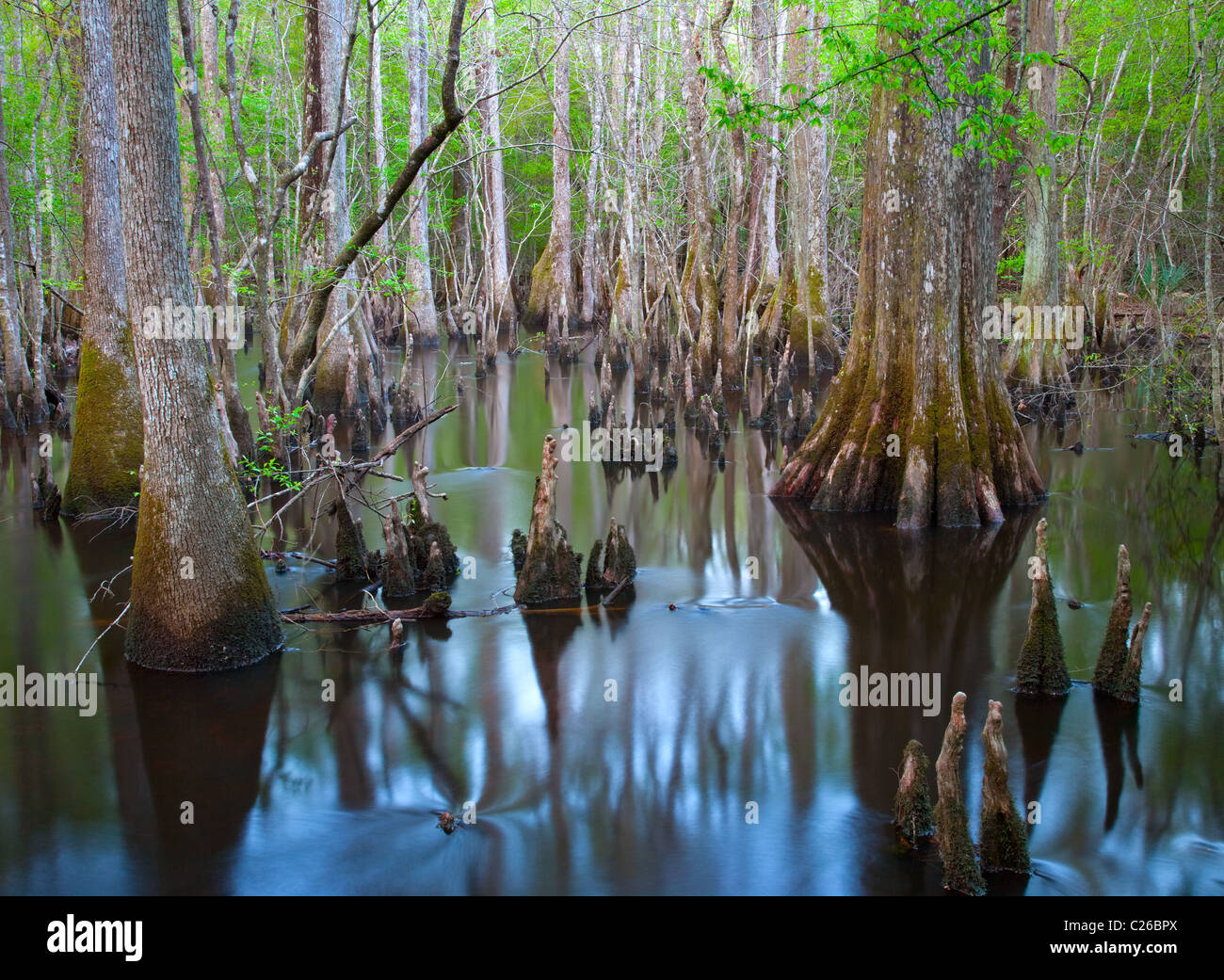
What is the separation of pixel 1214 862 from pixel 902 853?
1230 millimetres

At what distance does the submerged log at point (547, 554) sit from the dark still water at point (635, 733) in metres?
0.23

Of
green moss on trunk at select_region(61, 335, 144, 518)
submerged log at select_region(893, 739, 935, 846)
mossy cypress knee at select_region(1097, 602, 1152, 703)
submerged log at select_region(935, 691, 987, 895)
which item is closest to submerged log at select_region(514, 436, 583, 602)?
submerged log at select_region(893, 739, 935, 846)

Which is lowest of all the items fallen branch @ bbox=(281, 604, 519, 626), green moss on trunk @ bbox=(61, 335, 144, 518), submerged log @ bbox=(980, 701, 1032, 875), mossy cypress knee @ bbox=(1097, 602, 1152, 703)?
submerged log @ bbox=(980, 701, 1032, 875)

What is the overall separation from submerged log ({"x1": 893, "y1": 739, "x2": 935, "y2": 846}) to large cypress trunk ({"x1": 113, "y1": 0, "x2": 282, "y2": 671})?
12.0 ft

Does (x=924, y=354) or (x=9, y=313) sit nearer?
(x=924, y=354)

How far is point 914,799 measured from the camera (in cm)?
428

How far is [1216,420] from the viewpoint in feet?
32.0

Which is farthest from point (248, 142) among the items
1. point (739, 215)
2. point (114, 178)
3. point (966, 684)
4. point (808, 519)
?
point (966, 684)

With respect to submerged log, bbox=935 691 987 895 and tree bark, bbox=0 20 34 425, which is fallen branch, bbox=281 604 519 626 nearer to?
submerged log, bbox=935 691 987 895

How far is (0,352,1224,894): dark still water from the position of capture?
14.0ft

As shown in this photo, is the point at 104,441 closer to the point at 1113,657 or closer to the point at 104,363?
the point at 104,363

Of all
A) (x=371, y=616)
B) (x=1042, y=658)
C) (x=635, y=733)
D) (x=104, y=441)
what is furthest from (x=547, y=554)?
(x=104, y=441)

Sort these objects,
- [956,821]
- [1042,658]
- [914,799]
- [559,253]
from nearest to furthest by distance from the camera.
→ [956,821], [914,799], [1042,658], [559,253]

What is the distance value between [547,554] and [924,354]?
3.79 metres
